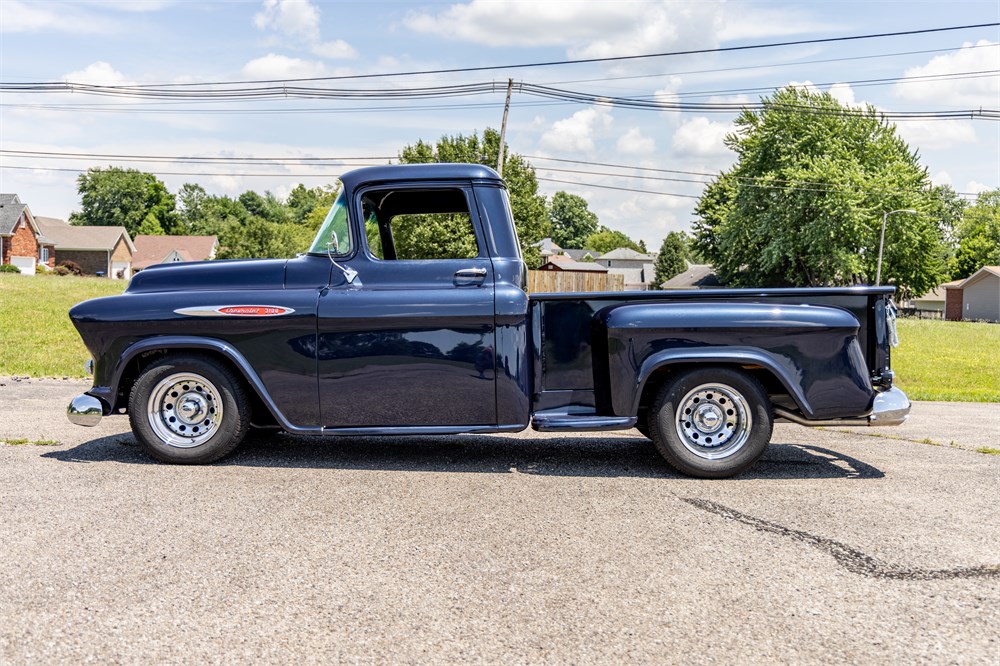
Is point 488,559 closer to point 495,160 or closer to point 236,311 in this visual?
point 236,311

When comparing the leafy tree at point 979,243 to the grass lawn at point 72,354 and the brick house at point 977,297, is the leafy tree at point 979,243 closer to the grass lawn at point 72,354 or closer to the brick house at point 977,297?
the brick house at point 977,297

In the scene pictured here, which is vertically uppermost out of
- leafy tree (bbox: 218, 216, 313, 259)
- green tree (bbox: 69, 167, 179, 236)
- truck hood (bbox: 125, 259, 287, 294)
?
green tree (bbox: 69, 167, 179, 236)

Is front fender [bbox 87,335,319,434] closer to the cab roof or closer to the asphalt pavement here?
the asphalt pavement

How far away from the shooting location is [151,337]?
5.84 meters

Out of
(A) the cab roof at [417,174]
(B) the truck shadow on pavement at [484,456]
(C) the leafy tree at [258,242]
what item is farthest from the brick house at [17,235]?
(A) the cab roof at [417,174]

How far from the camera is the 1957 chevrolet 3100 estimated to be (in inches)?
221

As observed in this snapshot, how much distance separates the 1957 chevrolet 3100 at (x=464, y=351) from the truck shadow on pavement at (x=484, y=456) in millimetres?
427

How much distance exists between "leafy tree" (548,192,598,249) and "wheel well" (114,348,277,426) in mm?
181374

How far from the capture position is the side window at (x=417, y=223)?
6.02m

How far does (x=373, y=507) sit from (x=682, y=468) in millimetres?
2203

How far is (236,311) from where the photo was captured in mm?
5781

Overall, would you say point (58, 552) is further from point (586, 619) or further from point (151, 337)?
point (586, 619)

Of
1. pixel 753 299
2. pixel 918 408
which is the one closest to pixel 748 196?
pixel 918 408

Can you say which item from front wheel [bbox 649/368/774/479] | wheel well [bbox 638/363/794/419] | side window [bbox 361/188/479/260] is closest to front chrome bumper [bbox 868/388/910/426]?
wheel well [bbox 638/363/794/419]
